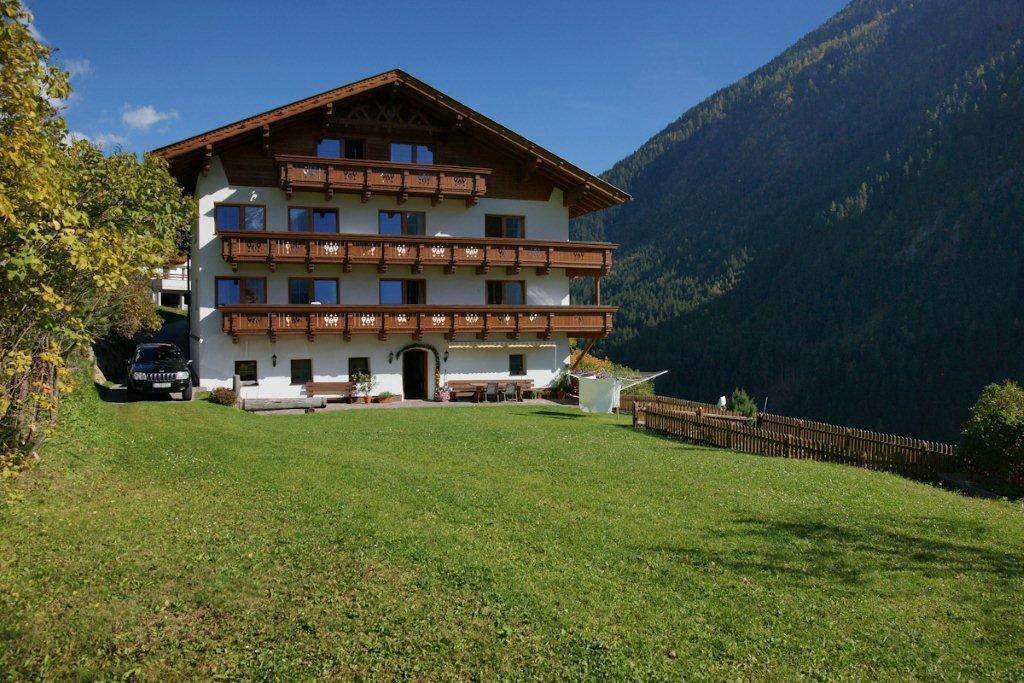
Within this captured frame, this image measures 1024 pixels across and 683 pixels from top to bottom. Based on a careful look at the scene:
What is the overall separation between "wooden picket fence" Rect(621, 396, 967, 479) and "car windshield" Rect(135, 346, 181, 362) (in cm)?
1909

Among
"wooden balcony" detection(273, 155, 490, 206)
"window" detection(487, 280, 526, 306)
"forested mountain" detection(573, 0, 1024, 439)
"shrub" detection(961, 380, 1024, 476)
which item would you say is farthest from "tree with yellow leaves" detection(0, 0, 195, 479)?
"forested mountain" detection(573, 0, 1024, 439)

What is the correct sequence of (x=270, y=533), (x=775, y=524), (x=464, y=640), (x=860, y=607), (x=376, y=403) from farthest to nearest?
(x=376, y=403) → (x=775, y=524) → (x=270, y=533) → (x=860, y=607) → (x=464, y=640)

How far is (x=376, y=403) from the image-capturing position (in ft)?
105

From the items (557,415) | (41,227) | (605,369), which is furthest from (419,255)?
(41,227)

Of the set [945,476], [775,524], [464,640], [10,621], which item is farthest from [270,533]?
[945,476]

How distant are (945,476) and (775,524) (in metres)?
10.2

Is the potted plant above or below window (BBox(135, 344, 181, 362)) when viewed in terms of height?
below

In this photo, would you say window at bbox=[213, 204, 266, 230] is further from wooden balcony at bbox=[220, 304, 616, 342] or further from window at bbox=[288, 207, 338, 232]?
wooden balcony at bbox=[220, 304, 616, 342]

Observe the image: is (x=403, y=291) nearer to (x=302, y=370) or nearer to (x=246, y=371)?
A: (x=302, y=370)

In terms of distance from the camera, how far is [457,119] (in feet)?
111

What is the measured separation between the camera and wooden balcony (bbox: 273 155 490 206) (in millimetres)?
30923

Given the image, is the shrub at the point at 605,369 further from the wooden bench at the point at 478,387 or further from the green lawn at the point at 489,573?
the green lawn at the point at 489,573

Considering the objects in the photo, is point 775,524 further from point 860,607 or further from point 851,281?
point 851,281

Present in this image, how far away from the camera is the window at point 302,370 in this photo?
31531 millimetres
